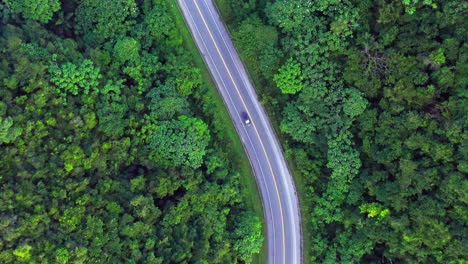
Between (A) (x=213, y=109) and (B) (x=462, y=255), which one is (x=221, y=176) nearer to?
(A) (x=213, y=109)

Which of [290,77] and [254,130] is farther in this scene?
[254,130]

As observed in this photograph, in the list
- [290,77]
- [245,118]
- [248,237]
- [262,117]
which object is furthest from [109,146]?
[290,77]

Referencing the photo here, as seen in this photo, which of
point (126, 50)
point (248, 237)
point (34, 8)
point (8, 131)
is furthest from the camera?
point (126, 50)

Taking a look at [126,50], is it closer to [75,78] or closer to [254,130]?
[75,78]

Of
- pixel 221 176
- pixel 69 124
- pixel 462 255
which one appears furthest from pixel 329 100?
pixel 69 124

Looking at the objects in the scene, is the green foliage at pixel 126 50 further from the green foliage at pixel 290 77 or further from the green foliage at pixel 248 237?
the green foliage at pixel 248 237

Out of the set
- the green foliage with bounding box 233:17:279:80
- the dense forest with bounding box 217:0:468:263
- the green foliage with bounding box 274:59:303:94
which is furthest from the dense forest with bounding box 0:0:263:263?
the green foliage with bounding box 274:59:303:94

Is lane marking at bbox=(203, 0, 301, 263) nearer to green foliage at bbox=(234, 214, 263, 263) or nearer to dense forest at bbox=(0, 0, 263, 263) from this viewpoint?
dense forest at bbox=(0, 0, 263, 263)
